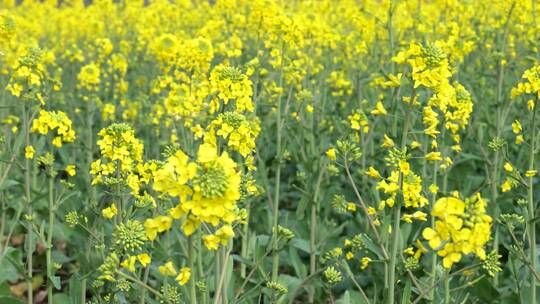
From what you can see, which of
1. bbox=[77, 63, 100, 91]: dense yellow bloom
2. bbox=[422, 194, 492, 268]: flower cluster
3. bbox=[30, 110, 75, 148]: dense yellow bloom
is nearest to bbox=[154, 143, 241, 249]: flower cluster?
bbox=[422, 194, 492, 268]: flower cluster

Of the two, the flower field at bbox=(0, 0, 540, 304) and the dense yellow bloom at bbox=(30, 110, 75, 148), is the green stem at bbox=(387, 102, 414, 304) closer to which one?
the flower field at bbox=(0, 0, 540, 304)

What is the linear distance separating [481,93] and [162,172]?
4645 mm

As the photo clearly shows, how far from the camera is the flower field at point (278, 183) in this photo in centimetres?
265

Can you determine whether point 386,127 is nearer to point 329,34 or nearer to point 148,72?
point 329,34

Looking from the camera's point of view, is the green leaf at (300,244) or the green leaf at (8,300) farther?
the green leaf at (300,244)

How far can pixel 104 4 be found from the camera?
9.71 m

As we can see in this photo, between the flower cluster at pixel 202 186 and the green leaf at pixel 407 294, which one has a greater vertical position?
the flower cluster at pixel 202 186

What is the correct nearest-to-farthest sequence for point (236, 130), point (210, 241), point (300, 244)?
point (210, 241)
point (236, 130)
point (300, 244)

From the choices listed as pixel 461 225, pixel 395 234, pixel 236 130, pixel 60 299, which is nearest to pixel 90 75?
pixel 60 299

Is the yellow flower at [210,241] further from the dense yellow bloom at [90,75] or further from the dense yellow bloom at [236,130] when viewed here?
the dense yellow bloom at [90,75]

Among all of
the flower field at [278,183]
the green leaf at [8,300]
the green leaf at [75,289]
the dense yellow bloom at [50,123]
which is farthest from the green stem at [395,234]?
the green leaf at [8,300]

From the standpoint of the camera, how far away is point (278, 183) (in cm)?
421

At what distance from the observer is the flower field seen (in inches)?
104

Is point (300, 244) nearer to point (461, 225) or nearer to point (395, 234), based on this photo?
point (395, 234)
